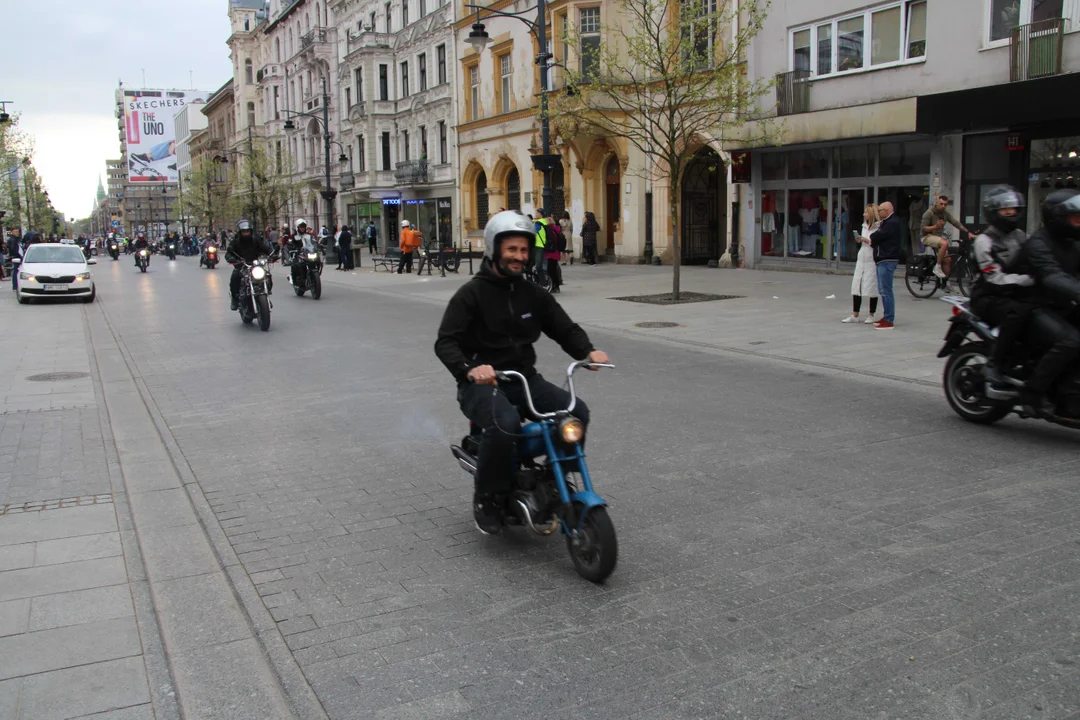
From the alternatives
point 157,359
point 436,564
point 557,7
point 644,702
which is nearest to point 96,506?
point 436,564

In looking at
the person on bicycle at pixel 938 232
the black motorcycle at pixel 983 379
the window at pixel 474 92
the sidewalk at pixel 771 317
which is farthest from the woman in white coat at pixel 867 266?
the window at pixel 474 92

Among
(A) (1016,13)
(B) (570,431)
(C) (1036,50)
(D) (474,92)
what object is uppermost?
(D) (474,92)

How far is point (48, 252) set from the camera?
2267 centimetres

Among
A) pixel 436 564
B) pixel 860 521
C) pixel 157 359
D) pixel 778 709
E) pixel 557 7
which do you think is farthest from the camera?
pixel 557 7

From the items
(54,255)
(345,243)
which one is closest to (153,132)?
(345,243)

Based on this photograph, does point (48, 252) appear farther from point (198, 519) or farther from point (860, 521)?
point (860, 521)

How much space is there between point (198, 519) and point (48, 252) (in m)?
20.3

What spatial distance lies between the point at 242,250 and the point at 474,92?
87.7 ft

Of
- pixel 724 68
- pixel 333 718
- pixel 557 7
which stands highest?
pixel 557 7

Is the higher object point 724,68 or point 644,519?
point 724,68

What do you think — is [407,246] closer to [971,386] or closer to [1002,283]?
[971,386]

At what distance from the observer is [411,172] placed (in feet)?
150

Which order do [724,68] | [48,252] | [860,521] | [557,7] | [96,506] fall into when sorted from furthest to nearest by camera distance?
1. [557,7]
2. [48,252]
3. [724,68]
4. [96,506]
5. [860,521]

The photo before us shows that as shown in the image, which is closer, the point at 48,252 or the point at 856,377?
the point at 856,377
